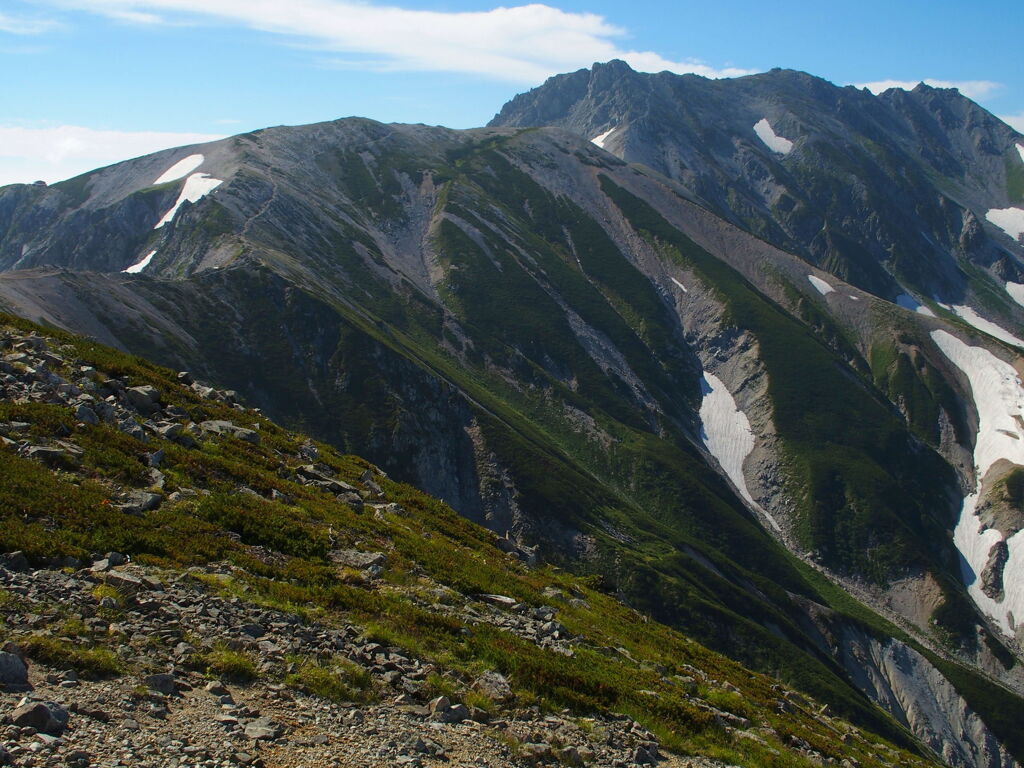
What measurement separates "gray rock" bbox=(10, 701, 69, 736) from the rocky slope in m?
0.03

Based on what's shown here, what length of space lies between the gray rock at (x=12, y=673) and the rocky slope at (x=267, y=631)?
2cm

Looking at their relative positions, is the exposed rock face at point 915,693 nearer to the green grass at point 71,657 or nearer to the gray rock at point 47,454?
the gray rock at point 47,454

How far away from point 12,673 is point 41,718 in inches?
49.4

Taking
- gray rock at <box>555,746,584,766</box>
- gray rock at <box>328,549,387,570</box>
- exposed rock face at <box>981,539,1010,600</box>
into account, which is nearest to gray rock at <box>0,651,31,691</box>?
gray rock at <box>555,746,584,766</box>

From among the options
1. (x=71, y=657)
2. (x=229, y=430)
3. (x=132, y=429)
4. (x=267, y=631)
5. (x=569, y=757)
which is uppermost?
(x=132, y=429)

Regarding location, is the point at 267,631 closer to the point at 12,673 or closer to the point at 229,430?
the point at 12,673

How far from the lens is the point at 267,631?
15344 mm

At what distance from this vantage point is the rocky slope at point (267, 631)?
12172 mm

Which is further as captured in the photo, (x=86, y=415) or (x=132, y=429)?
(x=132, y=429)

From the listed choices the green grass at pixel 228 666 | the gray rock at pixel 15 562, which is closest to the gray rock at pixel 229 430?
the gray rock at pixel 15 562

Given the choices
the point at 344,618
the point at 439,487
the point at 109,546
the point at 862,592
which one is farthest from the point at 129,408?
the point at 862,592

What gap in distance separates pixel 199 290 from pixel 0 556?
132 metres

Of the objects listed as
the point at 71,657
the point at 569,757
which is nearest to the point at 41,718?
the point at 71,657

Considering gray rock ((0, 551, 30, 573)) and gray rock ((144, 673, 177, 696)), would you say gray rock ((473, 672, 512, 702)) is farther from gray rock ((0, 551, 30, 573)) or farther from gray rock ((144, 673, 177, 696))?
gray rock ((0, 551, 30, 573))
